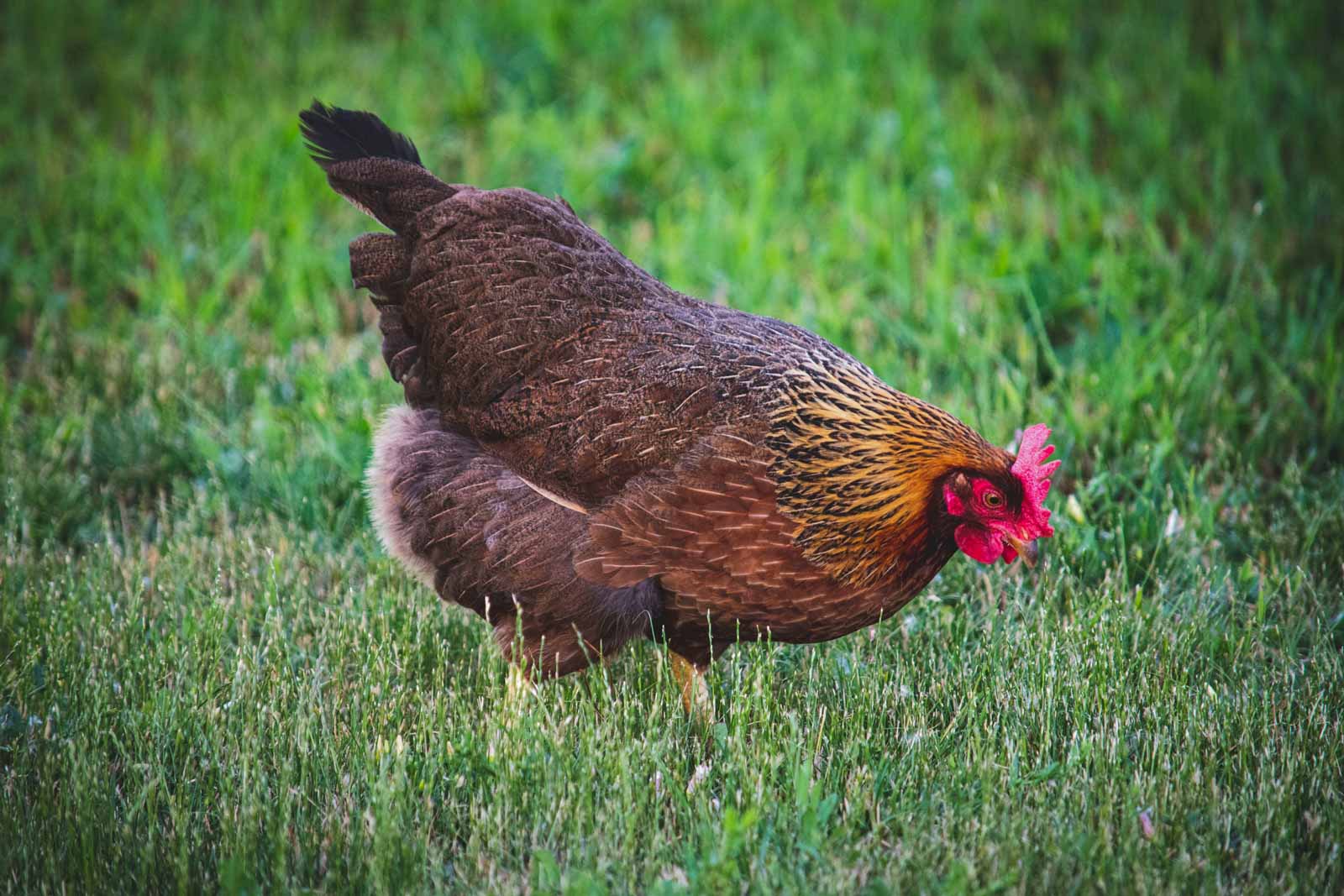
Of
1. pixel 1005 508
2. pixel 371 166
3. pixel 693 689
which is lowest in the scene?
pixel 693 689

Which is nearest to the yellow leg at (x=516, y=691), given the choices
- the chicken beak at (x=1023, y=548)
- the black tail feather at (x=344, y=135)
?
the chicken beak at (x=1023, y=548)

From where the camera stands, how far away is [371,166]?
408 centimetres

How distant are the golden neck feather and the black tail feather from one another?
168 centimetres

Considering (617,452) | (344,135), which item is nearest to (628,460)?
(617,452)

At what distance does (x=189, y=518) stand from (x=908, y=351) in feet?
10.2

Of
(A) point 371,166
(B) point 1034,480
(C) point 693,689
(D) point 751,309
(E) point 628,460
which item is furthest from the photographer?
(D) point 751,309

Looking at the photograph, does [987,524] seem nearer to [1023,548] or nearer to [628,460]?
[1023,548]

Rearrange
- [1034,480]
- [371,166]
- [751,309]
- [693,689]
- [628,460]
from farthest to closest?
[751,309]
[371,166]
[693,689]
[628,460]
[1034,480]

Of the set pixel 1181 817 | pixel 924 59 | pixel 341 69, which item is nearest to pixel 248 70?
pixel 341 69

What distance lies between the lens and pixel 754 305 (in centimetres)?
595

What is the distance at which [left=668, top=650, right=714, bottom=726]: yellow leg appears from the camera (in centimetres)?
366

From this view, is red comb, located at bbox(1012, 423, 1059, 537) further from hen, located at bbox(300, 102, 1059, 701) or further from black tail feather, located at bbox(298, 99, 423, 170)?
black tail feather, located at bbox(298, 99, 423, 170)

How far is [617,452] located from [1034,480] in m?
1.14

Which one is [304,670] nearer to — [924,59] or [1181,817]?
[1181,817]
